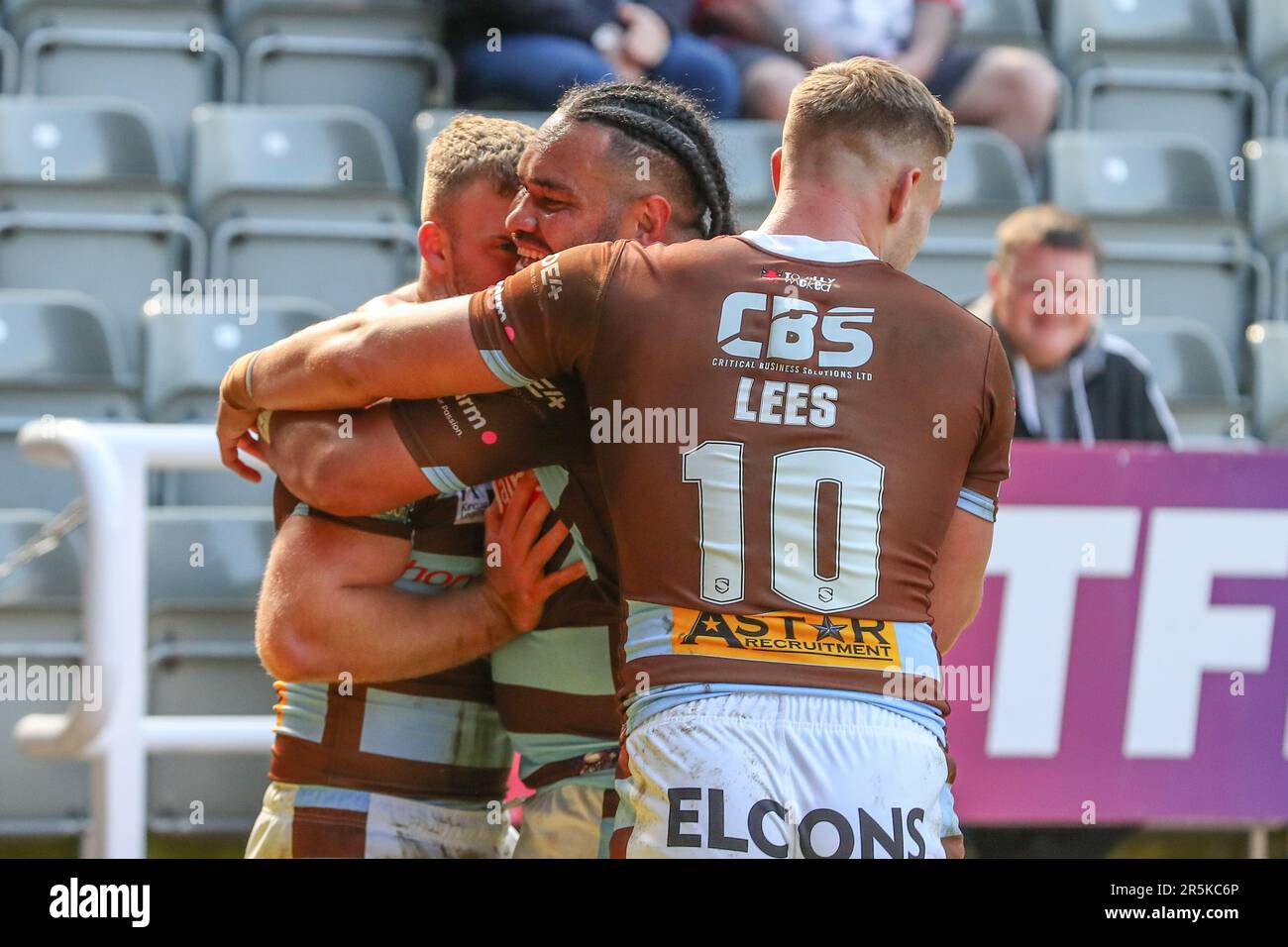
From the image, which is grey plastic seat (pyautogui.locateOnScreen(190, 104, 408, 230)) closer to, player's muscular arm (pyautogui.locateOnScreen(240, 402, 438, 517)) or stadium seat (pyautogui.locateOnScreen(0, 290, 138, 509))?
stadium seat (pyautogui.locateOnScreen(0, 290, 138, 509))

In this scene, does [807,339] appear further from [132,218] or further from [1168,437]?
[132,218]

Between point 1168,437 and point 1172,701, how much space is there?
847 mm

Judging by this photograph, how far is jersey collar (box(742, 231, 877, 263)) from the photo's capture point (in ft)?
7.04

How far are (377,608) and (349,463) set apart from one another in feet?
0.87

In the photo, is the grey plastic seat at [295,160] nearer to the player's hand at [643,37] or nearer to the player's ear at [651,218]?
the player's hand at [643,37]

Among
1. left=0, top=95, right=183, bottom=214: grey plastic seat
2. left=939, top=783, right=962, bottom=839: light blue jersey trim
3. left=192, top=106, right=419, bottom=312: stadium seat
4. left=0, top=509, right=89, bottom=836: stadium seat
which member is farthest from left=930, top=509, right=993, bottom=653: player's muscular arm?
left=0, top=95, right=183, bottom=214: grey plastic seat

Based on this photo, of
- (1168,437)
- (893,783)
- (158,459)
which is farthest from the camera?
(1168,437)

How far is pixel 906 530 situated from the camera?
2.11m

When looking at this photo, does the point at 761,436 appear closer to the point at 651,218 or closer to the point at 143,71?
the point at 651,218

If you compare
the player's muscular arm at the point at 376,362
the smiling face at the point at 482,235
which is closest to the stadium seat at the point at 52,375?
the smiling face at the point at 482,235

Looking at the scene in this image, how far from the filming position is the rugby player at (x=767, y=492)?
6.59 feet

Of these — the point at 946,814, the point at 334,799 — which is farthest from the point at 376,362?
the point at 946,814
